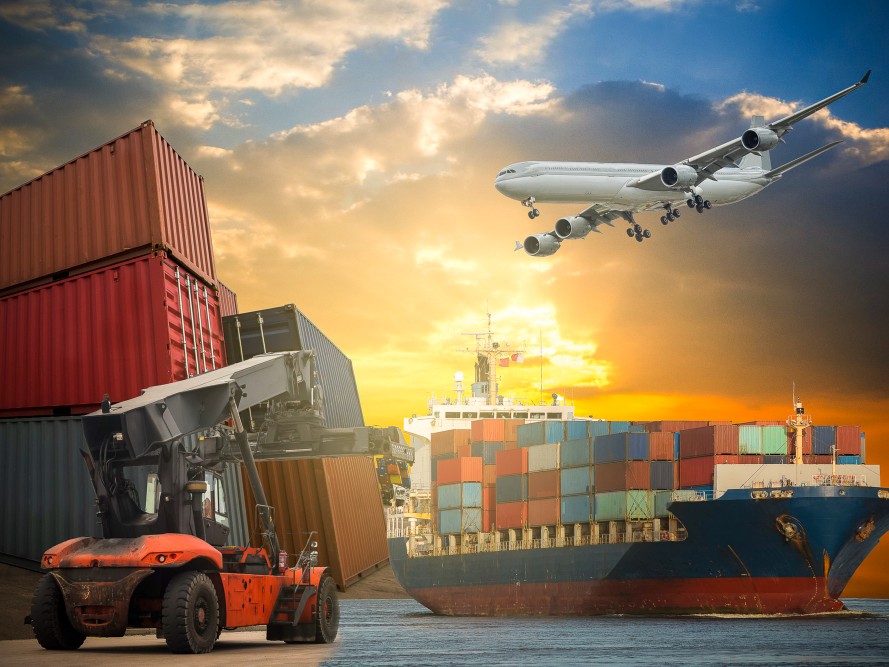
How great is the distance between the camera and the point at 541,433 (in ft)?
133

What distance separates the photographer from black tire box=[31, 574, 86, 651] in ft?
43.2

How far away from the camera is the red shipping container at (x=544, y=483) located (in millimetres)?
38844

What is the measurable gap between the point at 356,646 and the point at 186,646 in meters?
6.72

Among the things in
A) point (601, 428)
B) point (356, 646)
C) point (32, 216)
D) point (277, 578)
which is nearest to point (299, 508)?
point (601, 428)

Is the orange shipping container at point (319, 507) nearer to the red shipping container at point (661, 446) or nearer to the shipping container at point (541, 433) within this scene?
the shipping container at point (541, 433)

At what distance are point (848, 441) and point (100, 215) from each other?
82.7 ft

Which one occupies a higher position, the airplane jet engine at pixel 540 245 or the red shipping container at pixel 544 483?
the airplane jet engine at pixel 540 245

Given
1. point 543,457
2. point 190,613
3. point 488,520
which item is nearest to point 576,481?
point 543,457

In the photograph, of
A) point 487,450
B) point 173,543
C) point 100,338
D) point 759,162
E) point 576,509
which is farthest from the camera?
point 759,162

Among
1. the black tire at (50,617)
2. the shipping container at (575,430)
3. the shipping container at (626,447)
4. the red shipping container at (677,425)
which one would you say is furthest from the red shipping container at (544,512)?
the black tire at (50,617)

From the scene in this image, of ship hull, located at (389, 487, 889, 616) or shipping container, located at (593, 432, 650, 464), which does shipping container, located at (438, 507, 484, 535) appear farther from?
shipping container, located at (593, 432, 650, 464)

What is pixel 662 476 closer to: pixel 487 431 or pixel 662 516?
pixel 662 516

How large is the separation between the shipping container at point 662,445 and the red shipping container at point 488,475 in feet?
30.1

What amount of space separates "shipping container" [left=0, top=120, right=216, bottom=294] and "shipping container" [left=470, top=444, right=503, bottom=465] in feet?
57.7
